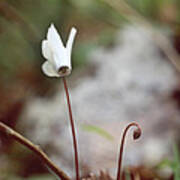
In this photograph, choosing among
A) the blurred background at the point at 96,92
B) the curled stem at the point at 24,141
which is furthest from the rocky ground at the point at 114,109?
the curled stem at the point at 24,141

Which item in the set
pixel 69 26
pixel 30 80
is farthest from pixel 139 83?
pixel 69 26

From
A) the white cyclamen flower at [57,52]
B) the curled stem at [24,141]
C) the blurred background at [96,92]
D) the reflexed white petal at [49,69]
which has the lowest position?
the blurred background at [96,92]

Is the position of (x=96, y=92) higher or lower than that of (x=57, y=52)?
lower

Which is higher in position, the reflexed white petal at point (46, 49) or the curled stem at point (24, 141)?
the reflexed white petal at point (46, 49)

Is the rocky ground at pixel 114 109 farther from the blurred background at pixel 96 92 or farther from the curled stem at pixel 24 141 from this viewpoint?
the curled stem at pixel 24 141

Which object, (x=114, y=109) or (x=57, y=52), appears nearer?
(x=57, y=52)

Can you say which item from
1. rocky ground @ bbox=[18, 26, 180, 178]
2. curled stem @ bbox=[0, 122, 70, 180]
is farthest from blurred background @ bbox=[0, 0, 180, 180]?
curled stem @ bbox=[0, 122, 70, 180]

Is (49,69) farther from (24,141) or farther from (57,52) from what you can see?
(24,141)

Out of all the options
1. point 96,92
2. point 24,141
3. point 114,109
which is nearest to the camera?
point 24,141

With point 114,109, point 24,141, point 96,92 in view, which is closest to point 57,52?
point 24,141

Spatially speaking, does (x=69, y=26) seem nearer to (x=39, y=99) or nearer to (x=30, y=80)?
(x=30, y=80)
